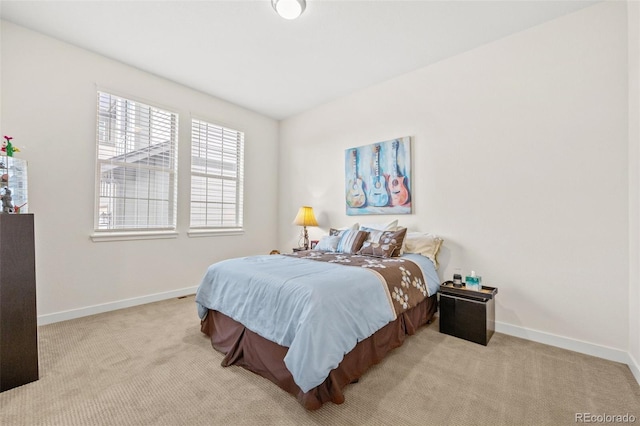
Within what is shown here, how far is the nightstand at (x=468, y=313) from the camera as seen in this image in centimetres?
237

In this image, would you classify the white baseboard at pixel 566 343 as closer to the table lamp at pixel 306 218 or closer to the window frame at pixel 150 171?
the table lamp at pixel 306 218

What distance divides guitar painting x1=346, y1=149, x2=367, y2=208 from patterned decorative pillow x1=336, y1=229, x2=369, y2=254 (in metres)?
0.64

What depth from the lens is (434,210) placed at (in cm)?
316

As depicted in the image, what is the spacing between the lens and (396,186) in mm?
3434

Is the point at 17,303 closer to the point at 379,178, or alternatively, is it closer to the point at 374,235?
the point at 374,235

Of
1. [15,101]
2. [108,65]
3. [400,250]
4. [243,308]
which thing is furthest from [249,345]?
[108,65]

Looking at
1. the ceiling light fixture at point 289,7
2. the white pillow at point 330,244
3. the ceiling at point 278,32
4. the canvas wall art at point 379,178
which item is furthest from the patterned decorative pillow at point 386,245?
the ceiling light fixture at point 289,7

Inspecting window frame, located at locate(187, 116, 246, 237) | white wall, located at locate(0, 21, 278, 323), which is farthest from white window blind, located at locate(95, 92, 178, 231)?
window frame, located at locate(187, 116, 246, 237)

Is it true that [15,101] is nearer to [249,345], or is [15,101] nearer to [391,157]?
[249,345]

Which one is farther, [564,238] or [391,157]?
[391,157]

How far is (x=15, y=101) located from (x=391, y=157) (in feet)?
12.8

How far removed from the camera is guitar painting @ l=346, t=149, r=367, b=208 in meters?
3.77

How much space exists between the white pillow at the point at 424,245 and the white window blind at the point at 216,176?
2.73 meters

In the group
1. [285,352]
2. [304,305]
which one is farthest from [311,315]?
[285,352]
